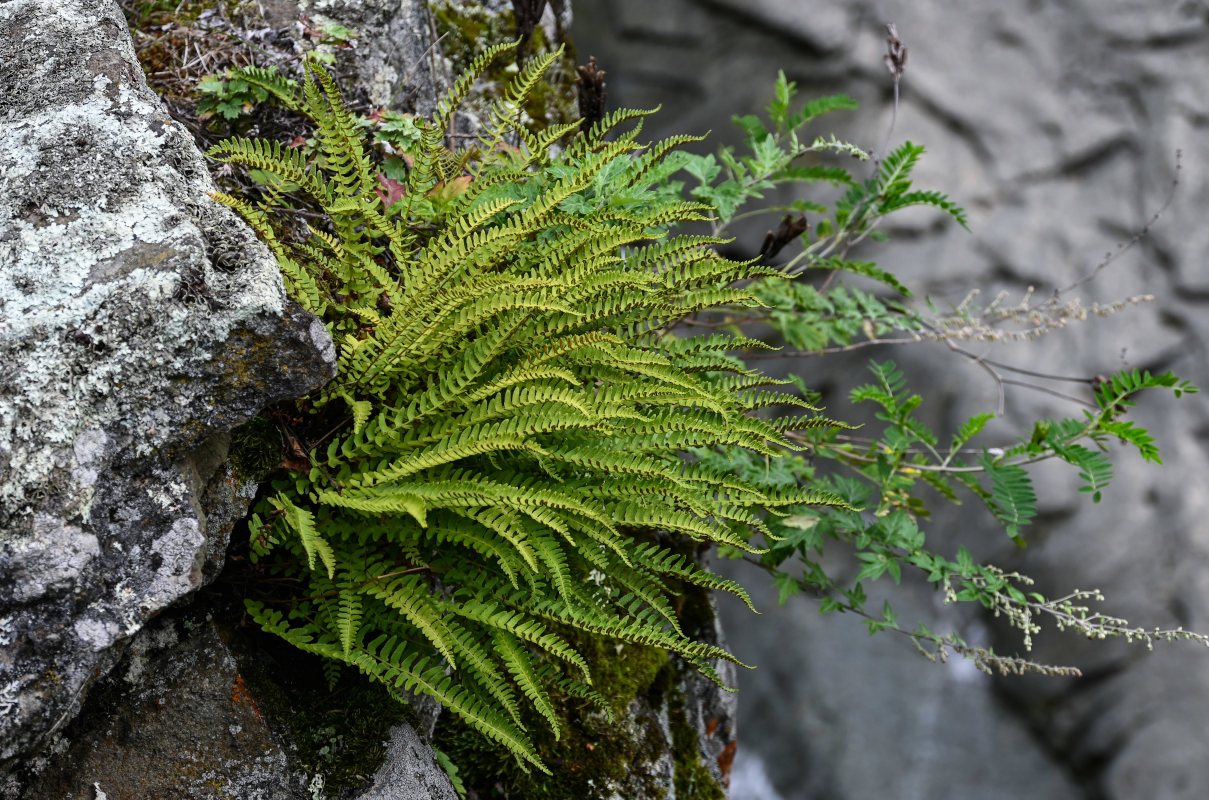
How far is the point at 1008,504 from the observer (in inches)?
110

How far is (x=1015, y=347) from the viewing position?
213 inches

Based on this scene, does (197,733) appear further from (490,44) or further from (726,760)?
(490,44)

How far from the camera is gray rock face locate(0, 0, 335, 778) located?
60.2 inches

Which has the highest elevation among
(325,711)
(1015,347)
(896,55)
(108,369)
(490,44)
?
(896,55)

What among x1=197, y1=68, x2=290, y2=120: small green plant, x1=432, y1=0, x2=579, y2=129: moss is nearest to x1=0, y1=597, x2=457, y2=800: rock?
x1=197, y1=68, x2=290, y2=120: small green plant

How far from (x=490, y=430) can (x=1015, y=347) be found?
4683 mm

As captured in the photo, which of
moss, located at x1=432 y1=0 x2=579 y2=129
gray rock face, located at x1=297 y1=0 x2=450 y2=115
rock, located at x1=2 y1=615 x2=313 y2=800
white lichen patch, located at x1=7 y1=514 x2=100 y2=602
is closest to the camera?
white lichen patch, located at x1=7 y1=514 x2=100 y2=602

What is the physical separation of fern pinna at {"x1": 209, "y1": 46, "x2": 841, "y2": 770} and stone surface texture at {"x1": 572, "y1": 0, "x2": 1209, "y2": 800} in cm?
344

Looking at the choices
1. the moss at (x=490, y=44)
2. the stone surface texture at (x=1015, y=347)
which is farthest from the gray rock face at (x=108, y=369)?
the stone surface texture at (x=1015, y=347)

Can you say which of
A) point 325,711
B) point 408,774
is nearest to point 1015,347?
point 408,774

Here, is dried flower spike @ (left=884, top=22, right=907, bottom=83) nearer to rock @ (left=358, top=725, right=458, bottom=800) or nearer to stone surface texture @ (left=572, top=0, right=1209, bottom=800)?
stone surface texture @ (left=572, top=0, right=1209, bottom=800)

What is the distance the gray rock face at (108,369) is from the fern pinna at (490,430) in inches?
6.3

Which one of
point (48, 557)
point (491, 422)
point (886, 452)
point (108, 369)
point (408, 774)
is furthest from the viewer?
point (886, 452)

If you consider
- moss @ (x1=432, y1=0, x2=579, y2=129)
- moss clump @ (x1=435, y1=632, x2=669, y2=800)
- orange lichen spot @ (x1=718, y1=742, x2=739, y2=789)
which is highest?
moss @ (x1=432, y1=0, x2=579, y2=129)
